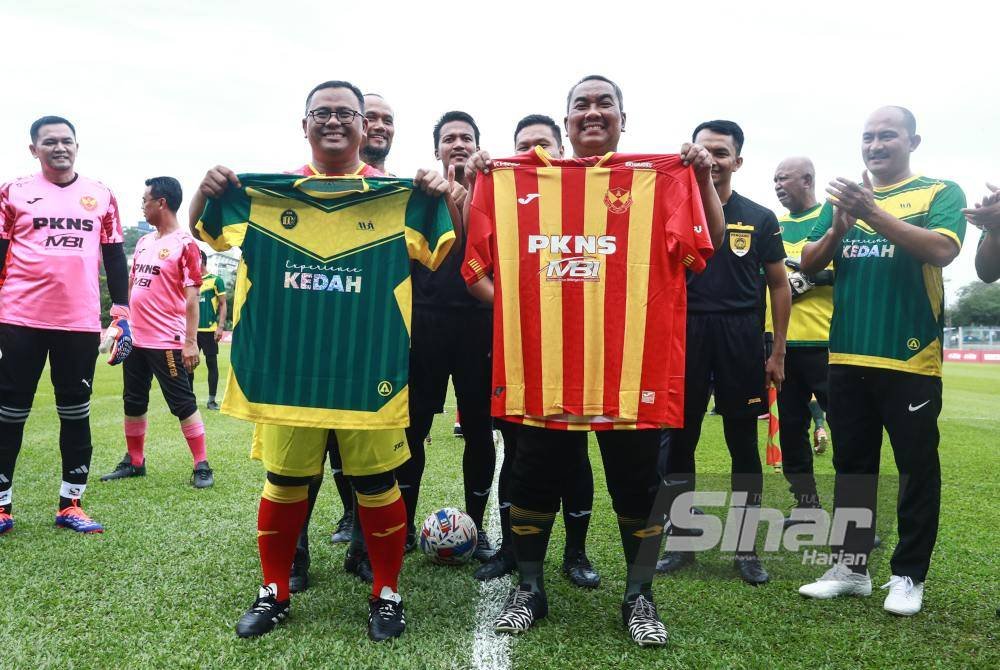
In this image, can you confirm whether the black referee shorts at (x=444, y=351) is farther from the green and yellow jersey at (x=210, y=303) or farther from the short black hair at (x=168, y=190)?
the green and yellow jersey at (x=210, y=303)

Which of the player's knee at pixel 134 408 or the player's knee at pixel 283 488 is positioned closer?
the player's knee at pixel 283 488

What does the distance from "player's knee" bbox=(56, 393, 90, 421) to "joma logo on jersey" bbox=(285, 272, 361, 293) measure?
2550 mm

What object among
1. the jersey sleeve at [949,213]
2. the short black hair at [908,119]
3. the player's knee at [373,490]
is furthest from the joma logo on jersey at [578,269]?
the short black hair at [908,119]

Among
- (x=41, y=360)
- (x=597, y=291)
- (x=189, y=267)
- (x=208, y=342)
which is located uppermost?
(x=597, y=291)

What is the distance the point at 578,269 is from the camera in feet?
9.58

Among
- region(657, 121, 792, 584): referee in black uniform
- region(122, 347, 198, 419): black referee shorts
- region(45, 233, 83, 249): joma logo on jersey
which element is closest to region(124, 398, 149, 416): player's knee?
region(122, 347, 198, 419): black referee shorts

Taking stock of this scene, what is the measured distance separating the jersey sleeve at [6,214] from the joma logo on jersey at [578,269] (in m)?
3.83

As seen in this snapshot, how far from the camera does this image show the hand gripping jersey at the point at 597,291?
2.91m

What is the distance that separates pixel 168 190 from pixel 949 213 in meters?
6.01

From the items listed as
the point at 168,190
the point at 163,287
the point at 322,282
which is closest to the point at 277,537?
the point at 322,282

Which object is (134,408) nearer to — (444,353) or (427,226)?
(444,353)

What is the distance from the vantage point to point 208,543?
13.7 feet

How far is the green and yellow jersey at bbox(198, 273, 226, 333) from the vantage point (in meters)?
11.1

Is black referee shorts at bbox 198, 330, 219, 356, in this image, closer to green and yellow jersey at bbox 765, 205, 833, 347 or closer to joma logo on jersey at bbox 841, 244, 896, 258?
green and yellow jersey at bbox 765, 205, 833, 347
